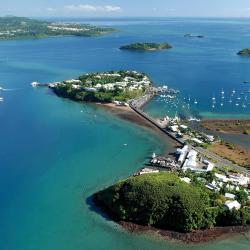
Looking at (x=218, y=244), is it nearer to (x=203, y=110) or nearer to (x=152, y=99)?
(x=203, y=110)

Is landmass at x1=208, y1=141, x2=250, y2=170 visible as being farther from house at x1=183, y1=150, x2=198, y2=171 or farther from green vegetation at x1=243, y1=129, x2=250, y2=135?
green vegetation at x1=243, y1=129, x2=250, y2=135

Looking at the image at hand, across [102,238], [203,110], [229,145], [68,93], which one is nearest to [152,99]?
[203,110]

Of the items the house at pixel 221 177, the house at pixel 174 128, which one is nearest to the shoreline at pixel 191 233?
the house at pixel 221 177

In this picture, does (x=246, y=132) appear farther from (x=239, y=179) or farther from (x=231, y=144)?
(x=239, y=179)

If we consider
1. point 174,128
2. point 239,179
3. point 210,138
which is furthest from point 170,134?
point 239,179

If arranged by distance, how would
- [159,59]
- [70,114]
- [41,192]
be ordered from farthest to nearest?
1. [159,59]
2. [70,114]
3. [41,192]

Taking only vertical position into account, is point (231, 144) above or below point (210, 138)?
below
